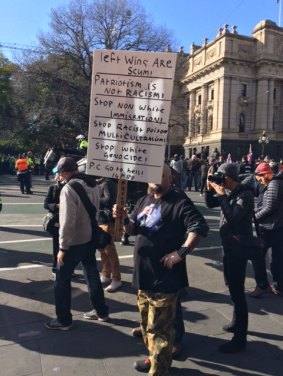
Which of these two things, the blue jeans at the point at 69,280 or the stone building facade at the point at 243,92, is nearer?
the blue jeans at the point at 69,280

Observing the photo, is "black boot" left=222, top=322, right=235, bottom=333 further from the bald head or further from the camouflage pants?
the bald head

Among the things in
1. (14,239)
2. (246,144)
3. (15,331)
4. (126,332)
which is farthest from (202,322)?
(246,144)

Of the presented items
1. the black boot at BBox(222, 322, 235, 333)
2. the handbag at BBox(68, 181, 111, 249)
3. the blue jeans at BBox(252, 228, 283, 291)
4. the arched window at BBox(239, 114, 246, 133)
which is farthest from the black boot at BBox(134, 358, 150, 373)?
the arched window at BBox(239, 114, 246, 133)

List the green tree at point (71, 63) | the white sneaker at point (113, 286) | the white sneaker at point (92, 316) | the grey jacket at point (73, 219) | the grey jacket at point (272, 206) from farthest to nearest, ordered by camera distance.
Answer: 1. the green tree at point (71, 63)
2. the white sneaker at point (113, 286)
3. the grey jacket at point (272, 206)
4. the white sneaker at point (92, 316)
5. the grey jacket at point (73, 219)

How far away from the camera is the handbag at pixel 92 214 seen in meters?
4.01

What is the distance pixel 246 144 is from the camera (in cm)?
5606

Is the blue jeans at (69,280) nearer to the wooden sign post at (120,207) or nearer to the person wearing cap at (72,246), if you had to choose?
the person wearing cap at (72,246)

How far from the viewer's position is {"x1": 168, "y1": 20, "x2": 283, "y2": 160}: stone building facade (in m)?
54.9

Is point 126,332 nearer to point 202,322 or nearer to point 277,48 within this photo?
point 202,322

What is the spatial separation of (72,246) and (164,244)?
1261mm

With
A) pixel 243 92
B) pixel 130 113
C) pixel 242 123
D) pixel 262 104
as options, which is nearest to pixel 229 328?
pixel 130 113

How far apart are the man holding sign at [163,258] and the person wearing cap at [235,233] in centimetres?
79

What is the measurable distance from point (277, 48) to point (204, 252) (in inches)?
2191

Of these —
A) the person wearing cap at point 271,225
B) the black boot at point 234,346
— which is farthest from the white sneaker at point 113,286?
the black boot at point 234,346
